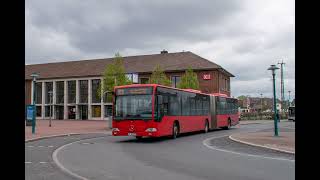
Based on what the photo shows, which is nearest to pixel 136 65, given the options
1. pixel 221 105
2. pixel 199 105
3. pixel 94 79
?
pixel 94 79

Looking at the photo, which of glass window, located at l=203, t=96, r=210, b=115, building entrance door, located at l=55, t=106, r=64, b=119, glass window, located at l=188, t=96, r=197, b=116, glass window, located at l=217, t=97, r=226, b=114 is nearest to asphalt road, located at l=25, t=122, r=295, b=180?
glass window, located at l=188, t=96, r=197, b=116

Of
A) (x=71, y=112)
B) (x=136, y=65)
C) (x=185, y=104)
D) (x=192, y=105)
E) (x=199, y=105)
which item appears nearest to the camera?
(x=185, y=104)

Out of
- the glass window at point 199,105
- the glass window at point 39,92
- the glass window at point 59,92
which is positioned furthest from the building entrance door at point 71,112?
the glass window at point 199,105

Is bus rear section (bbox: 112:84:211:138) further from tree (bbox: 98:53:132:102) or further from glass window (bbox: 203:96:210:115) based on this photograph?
tree (bbox: 98:53:132:102)

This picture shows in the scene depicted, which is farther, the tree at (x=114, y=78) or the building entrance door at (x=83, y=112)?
the building entrance door at (x=83, y=112)

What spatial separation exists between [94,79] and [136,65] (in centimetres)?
774

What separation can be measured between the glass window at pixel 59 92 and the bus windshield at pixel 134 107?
56.0 m

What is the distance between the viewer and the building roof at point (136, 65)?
67375 millimetres

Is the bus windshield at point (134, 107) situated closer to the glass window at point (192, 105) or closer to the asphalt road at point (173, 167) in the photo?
the asphalt road at point (173, 167)

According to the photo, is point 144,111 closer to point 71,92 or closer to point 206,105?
point 206,105

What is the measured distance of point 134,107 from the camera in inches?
800

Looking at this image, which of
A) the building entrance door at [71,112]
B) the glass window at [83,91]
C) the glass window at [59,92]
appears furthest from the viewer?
the glass window at [59,92]

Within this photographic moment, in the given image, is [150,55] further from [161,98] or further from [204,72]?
[161,98]
